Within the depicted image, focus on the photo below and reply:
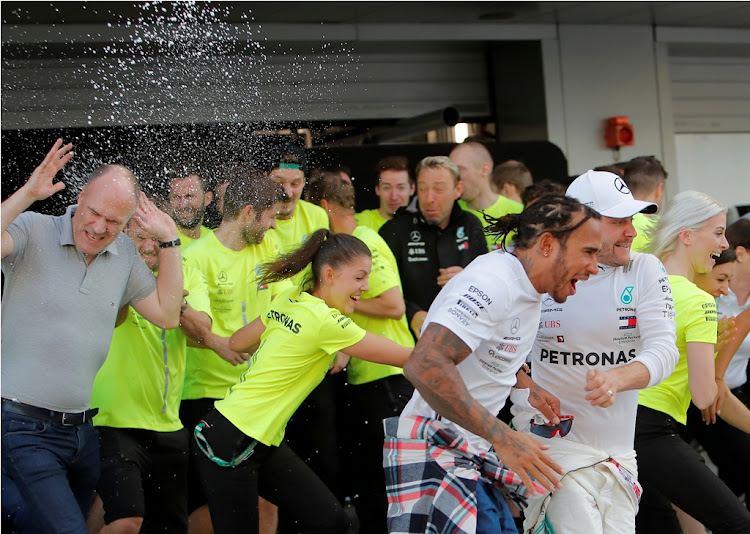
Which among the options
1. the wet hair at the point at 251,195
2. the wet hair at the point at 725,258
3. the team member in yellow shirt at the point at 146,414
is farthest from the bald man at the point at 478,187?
the team member in yellow shirt at the point at 146,414

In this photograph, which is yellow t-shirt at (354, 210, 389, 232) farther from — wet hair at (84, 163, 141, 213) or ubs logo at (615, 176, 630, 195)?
ubs logo at (615, 176, 630, 195)

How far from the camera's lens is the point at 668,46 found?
445 inches

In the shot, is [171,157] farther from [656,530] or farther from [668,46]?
[668,46]

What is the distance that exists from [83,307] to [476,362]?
1742 mm

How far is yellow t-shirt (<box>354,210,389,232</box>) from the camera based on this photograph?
6859mm

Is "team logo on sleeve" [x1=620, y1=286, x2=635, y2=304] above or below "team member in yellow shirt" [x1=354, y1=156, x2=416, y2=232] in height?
below

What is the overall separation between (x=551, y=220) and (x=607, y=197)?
0.58 m

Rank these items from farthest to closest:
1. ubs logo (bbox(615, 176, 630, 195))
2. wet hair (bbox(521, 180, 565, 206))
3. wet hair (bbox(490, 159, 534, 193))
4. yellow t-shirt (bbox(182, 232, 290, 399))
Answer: wet hair (bbox(490, 159, 534, 193))
wet hair (bbox(521, 180, 565, 206))
yellow t-shirt (bbox(182, 232, 290, 399))
ubs logo (bbox(615, 176, 630, 195))

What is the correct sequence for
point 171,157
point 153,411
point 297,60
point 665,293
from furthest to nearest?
point 297,60 → point 171,157 → point 153,411 → point 665,293

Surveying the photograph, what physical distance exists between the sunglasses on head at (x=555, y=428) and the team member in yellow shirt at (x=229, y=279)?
6.03 feet

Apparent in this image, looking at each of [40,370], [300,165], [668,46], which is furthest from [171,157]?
[668,46]

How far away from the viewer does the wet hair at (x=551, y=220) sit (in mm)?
3674

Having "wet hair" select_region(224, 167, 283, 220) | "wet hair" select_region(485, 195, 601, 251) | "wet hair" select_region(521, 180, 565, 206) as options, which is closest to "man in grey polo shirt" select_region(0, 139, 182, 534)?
"wet hair" select_region(224, 167, 283, 220)

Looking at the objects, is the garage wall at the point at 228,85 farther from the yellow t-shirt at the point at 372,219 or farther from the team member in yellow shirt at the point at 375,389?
the team member in yellow shirt at the point at 375,389
